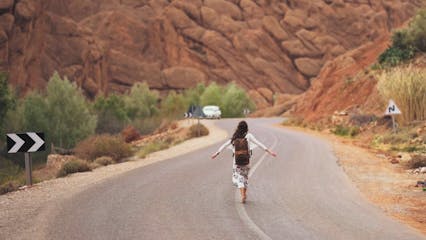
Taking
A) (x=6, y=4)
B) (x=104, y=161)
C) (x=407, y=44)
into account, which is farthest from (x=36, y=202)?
(x=6, y=4)

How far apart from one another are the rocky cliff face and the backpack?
83816 mm

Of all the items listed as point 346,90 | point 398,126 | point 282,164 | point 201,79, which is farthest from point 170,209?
point 201,79

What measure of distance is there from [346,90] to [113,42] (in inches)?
2497

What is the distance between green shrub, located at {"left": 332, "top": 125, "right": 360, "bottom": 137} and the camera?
1498 inches

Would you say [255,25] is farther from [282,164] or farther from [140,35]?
[282,164]

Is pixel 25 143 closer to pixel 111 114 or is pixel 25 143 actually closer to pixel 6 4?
pixel 6 4

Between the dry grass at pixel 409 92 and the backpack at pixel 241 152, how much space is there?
21023 mm

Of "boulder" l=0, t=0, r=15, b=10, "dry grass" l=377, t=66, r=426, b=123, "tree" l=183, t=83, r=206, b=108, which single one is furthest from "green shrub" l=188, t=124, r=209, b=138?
"tree" l=183, t=83, r=206, b=108

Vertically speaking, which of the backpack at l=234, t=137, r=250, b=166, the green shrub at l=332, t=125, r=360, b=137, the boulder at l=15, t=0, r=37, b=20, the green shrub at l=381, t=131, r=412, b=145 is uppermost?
the boulder at l=15, t=0, r=37, b=20

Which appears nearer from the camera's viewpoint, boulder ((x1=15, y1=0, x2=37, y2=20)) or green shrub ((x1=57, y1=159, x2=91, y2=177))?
green shrub ((x1=57, y1=159, x2=91, y2=177))

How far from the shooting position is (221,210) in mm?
10359

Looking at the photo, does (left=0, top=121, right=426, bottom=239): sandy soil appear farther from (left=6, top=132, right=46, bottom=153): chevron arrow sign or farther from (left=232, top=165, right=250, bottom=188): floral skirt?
(left=232, top=165, right=250, bottom=188): floral skirt

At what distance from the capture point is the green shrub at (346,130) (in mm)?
38056

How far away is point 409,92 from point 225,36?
87.5 meters
